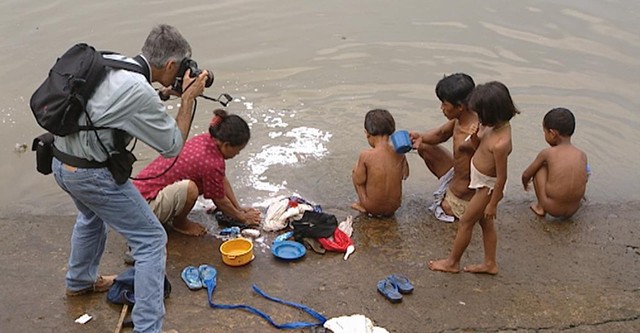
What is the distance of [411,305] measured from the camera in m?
4.16

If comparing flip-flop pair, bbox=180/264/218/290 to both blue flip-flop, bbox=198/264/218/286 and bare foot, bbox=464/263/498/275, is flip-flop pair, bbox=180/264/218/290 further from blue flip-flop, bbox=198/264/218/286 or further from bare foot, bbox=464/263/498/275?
bare foot, bbox=464/263/498/275

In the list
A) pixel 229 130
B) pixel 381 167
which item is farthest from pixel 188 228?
pixel 381 167

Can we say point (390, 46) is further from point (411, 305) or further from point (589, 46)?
point (411, 305)

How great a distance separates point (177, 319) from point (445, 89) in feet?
8.16

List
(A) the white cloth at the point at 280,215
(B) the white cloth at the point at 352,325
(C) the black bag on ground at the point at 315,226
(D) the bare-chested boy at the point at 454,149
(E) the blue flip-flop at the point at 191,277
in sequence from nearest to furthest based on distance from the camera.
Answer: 1. (B) the white cloth at the point at 352,325
2. (E) the blue flip-flop at the point at 191,277
3. (C) the black bag on ground at the point at 315,226
4. (D) the bare-chested boy at the point at 454,149
5. (A) the white cloth at the point at 280,215

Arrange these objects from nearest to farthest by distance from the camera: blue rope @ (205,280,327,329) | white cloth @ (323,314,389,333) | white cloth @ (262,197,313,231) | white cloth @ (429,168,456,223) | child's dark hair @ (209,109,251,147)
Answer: white cloth @ (323,314,389,333) → blue rope @ (205,280,327,329) → child's dark hair @ (209,109,251,147) → white cloth @ (262,197,313,231) → white cloth @ (429,168,456,223)

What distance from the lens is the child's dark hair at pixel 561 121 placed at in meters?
5.20

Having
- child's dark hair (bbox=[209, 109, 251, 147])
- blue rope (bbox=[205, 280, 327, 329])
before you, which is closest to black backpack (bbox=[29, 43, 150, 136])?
blue rope (bbox=[205, 280, 327, 329])

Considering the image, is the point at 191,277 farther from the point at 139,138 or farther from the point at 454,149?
the point at 454,149

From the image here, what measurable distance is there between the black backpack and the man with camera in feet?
0.13

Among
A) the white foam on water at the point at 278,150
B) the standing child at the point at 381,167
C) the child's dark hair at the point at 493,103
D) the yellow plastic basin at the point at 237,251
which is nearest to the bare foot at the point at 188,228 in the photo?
the yellow plastic basin at the point at 237,251

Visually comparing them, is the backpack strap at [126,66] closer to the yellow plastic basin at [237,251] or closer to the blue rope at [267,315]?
the blue rope at [267,315]

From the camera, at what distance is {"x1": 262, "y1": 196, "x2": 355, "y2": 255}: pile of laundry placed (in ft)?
15.8

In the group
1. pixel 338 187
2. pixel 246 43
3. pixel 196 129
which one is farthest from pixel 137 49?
pixel 338 187
